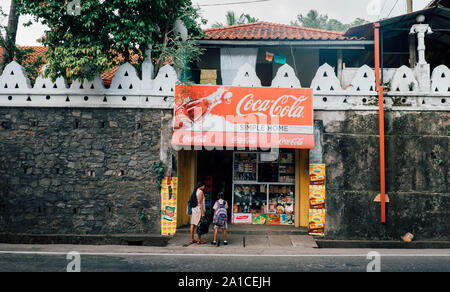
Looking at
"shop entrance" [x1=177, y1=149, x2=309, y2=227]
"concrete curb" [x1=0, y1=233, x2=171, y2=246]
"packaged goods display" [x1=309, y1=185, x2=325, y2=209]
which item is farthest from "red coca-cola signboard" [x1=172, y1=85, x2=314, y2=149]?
"concrete curb" [x1=0, y1=233, x2=171, y2=246]

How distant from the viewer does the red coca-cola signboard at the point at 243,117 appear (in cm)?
910

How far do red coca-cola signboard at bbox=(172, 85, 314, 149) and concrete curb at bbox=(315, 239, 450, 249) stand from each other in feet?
8.54

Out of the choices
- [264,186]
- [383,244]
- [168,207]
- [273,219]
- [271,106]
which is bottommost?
[383,244]

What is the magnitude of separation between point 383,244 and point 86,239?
7.90 meters

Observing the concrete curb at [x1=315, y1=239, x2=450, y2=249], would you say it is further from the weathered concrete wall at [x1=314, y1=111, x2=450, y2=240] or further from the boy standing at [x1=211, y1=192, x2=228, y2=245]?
the boy standing at [x1=211, y1=192, x2=228, y2=245]

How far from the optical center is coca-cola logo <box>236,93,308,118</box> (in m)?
9.33

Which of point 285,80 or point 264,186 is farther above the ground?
point 285,80

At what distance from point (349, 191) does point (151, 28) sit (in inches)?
271

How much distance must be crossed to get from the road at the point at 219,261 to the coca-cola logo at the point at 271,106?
3.63m

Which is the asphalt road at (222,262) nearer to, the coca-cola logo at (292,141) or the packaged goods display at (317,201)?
the packaged goods display at (317,201)

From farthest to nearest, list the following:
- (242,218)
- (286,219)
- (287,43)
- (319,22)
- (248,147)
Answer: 1. (319,22)
2. (242,218)
3. (286,219)
4. (287,43)
5. (248,147)

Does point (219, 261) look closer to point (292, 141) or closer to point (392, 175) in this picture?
point (292, 141)

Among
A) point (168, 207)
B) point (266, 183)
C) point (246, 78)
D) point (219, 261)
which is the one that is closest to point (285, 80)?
point (246, 78)

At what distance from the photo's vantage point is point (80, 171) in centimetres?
943
